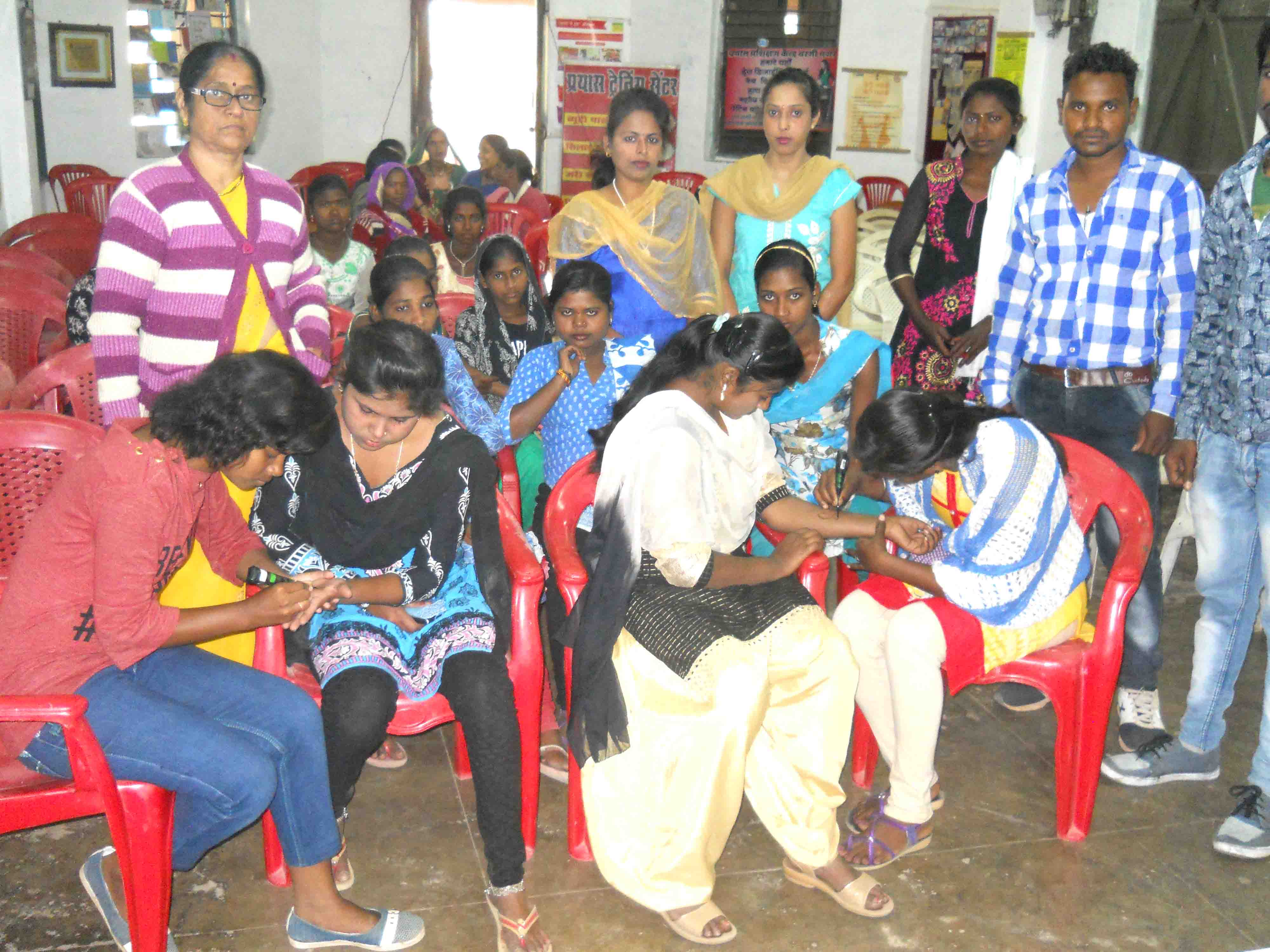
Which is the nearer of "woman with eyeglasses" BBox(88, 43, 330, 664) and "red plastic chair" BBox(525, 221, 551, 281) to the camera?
"woman with eyeglasses" BBox(88, 43, 330, 664)

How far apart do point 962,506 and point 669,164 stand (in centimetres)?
774

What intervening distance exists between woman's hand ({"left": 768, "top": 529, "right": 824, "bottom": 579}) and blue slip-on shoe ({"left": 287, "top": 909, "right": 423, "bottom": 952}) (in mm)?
1053

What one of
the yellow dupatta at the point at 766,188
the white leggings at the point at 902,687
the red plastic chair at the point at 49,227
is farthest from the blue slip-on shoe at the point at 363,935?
the red plastic chair at the point at 49,227

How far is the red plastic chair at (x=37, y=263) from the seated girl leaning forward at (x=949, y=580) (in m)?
3.26

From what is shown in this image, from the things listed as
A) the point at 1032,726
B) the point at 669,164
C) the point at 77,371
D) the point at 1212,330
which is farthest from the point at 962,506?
the point at 669,164

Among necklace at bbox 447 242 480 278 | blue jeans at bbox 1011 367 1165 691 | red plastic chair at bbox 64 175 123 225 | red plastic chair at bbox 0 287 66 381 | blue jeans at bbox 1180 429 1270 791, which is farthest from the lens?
red plastic chair at bbox 64 175 123 225

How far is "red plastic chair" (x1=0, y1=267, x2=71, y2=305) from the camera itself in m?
3.95

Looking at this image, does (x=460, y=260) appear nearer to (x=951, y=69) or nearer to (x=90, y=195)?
(x=90, y=195)

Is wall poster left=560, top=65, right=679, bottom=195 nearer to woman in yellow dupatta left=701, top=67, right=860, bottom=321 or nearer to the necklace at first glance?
the necklace

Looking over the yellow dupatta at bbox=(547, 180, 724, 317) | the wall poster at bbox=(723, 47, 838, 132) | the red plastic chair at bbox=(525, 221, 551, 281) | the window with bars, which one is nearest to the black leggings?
the yellow dupatta at bbox=(547, 180, 724, 317)

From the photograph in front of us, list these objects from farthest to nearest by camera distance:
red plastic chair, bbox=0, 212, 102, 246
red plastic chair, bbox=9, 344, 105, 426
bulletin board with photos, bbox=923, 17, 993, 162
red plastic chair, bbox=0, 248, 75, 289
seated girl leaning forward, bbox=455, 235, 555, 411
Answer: bulletin board with photos, bbox=923, 17, 993, 162 < red plastic chair, bbox=0, 212, 102, 246 < red plastic chair, bbox=0, 248, 75, 289 < seated girl leaning forward, bbox=455, 235, 555, 411 < red plastic chair, bbox=9, 344, 105, 426

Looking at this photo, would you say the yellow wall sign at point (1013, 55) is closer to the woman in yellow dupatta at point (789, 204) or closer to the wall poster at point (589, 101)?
the wall poster at point (589, 101)

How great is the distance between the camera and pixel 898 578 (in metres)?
2.51

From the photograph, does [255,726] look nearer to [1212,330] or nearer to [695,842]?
[695,842]
